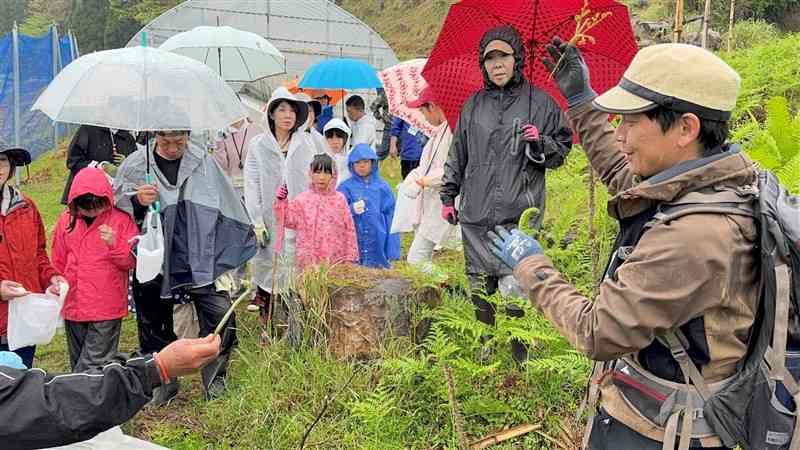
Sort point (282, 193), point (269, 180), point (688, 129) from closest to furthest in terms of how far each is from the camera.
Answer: point (688, 129) → point (282, 193) → point (269, 180)

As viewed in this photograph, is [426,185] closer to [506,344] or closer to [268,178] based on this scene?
[268,178]

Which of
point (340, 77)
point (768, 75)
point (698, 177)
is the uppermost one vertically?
point (768, 75)

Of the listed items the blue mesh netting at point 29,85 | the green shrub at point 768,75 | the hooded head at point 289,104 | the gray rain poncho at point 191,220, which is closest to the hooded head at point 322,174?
the hooded head at point 289,104

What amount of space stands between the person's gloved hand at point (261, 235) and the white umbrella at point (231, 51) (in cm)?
273

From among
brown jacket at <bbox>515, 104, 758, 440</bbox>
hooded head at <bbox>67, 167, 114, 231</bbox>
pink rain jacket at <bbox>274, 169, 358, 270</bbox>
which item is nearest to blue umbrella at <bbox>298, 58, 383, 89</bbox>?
pink rain jacket at <bbox>274, 169, 358, 270</bbox>

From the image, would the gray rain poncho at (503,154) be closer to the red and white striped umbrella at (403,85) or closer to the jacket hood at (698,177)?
the jacket hood at (698,177)

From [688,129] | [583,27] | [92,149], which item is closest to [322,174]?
[92,149]

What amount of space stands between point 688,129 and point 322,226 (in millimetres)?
3643

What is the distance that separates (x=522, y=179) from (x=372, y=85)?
5.05 m

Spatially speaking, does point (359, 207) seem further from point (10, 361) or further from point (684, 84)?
point (684, 84)

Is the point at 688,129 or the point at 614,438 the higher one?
the point at 688,129

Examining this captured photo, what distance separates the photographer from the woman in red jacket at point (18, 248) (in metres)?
4.08

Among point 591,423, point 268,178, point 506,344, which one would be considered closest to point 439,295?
point 506,344

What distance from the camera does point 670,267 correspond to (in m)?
1.74
